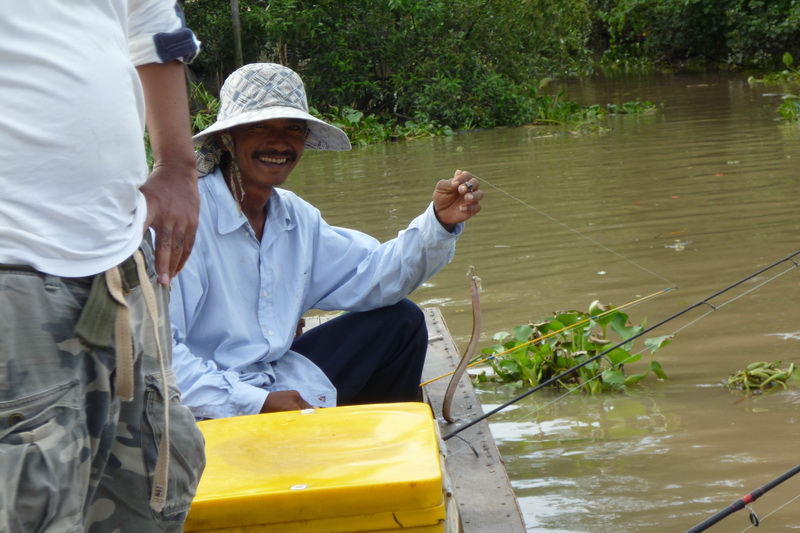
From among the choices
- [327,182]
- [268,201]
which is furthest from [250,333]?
[327,182]

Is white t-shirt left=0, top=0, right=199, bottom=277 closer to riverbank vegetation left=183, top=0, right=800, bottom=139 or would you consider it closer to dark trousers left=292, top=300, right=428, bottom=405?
dark trousers left=292, top=300, right=428, bottom=405

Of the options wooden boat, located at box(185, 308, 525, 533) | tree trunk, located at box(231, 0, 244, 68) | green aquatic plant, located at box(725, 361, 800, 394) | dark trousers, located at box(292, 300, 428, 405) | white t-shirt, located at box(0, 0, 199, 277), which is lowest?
green aquatic plant, located at box(725, 361, 800, 394)

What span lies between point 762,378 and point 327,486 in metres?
2.33

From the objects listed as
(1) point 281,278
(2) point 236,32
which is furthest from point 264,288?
(2) point 236,32

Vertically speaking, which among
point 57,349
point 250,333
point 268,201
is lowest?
point 250,333

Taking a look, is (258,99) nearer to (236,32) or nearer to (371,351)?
(371,351)

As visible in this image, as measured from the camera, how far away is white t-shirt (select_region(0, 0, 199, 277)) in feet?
3.75

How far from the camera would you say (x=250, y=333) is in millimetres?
2783

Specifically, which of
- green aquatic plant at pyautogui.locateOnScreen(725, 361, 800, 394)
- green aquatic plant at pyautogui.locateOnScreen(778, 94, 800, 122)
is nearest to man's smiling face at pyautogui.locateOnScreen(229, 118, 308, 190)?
green aquatic plant at pyautogui.locateOnScreen(725, 361, 800, 394)

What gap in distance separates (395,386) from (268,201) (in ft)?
2.29

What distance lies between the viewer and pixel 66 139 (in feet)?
3.85

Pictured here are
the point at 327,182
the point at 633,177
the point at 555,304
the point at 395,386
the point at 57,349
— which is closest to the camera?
the point at 57,349

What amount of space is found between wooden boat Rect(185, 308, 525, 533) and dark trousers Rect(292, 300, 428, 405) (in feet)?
2.95

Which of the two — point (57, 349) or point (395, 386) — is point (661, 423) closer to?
point (395, 386)
